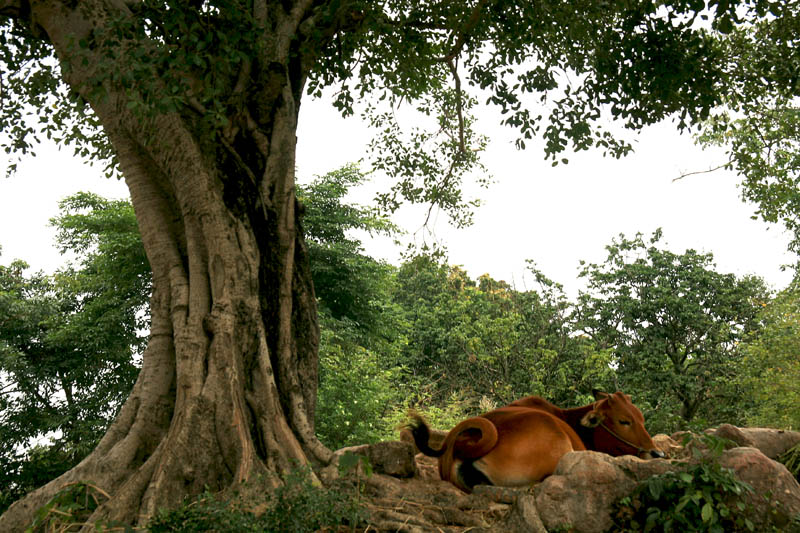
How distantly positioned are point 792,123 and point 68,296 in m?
21.6

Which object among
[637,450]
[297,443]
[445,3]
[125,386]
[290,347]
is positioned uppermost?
[445,3]

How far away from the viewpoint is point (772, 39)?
29.0 ft

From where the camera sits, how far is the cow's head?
5949mm

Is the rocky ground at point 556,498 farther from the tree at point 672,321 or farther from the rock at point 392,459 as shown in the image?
the tree at point 672,321

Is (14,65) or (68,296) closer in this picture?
(14,65)

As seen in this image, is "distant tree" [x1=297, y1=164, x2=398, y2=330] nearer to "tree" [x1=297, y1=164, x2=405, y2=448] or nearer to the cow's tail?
"tree" [x1=297, y1=164, x2=405, y2=448]

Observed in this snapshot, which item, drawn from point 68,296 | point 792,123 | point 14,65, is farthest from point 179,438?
point 68,296

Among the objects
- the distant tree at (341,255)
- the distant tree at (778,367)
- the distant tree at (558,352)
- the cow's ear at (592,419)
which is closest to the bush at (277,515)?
the cow's ear at (592,419)

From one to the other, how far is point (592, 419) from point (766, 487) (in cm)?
160

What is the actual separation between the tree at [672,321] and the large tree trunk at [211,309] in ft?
63.8

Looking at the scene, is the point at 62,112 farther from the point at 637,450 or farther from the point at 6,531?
the point at 637,450

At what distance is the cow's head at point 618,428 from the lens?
5.95 meters

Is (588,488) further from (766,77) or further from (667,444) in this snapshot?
(766,77)

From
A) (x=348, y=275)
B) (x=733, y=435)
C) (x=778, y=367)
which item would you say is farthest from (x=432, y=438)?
(x=348, y=275)
